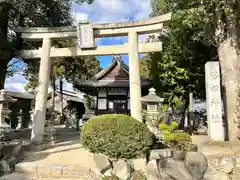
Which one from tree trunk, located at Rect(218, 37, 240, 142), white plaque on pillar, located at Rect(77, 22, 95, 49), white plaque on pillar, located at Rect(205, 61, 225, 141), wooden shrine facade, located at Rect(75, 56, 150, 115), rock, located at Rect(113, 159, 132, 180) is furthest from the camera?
wooden shrine facade, located at Rect(75, 56, 150, 115)

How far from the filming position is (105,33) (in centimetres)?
1023

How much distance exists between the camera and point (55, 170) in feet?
23.0

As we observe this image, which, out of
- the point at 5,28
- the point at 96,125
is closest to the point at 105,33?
the point at 5,28

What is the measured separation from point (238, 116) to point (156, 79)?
7936 mm

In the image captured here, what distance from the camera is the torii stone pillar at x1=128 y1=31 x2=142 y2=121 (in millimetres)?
9336

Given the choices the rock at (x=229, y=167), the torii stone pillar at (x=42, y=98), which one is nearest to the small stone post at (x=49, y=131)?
the torii stone pillar at (x=42, y=98)

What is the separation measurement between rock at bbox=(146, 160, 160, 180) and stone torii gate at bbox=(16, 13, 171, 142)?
342cm

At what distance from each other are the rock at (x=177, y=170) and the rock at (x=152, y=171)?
0.30 meters

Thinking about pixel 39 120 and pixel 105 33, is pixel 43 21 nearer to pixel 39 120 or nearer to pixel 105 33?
pixel 105 33

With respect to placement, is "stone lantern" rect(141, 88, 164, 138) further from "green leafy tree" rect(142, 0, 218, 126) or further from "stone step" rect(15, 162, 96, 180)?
"green leafy tree" rect(142, 0, 218, 126)

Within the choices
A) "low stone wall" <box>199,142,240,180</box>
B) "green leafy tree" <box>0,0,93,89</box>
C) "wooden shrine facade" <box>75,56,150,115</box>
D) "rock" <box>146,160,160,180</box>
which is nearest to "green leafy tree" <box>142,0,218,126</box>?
"wooden shrine facade" <box>75,56,150,115</box>

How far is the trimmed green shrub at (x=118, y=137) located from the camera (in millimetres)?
6275

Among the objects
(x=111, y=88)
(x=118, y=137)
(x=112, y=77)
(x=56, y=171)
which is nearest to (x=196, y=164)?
(x=118, y=137)

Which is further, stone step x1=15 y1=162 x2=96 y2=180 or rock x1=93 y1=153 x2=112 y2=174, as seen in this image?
stone step x1=15 y1=162 x2=96 y2=180
